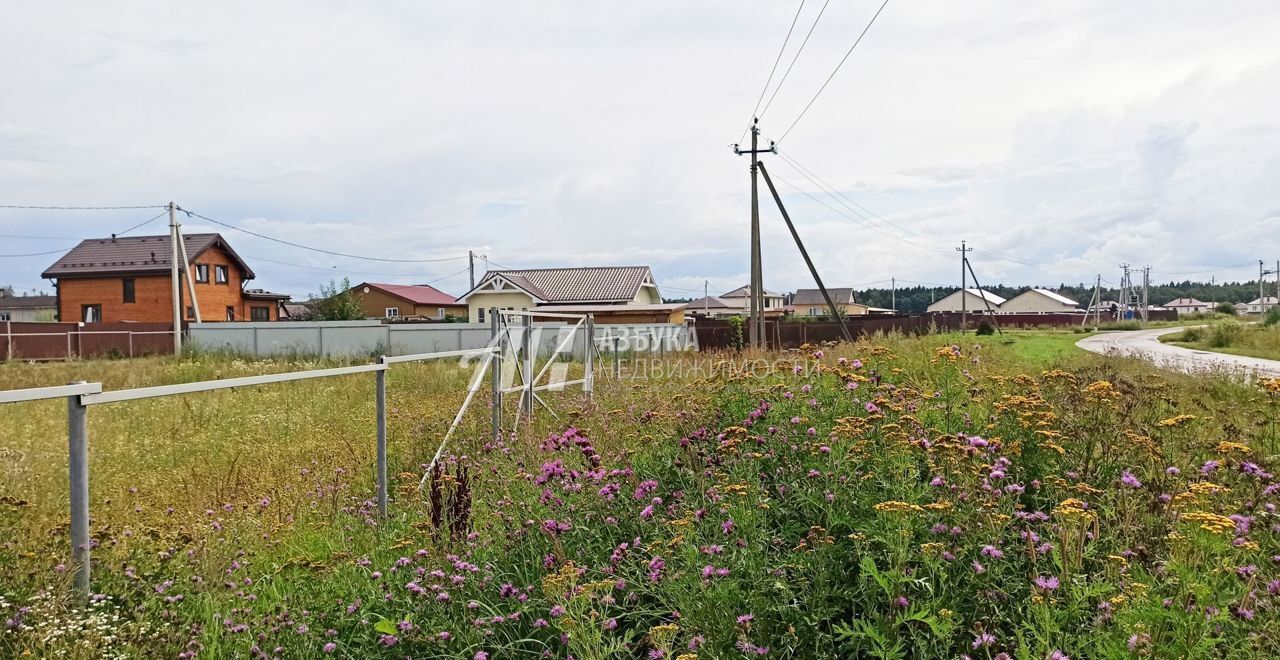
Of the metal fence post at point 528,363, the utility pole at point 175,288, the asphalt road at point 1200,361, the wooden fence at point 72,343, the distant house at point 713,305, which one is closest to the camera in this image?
the metal fence post at point 528,363

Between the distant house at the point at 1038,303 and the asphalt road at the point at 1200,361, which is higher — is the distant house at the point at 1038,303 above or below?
above

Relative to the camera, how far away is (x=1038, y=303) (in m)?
111

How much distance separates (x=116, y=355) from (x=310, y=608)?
1201 inches

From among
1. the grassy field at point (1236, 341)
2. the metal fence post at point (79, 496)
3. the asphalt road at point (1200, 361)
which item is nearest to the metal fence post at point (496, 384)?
the metal fence post at point (79, 496)

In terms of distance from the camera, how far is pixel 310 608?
3.26 metres

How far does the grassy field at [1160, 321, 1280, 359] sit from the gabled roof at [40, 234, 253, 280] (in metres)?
46.5

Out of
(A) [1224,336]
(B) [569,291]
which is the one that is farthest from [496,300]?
(A) [1224,336]

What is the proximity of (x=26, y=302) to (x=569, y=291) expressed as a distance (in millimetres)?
68076

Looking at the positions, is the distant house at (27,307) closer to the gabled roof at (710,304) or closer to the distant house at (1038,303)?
the gabled roof at (710,304)

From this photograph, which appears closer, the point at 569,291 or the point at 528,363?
the point at 528,363

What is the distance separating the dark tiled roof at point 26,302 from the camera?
76.4 metres

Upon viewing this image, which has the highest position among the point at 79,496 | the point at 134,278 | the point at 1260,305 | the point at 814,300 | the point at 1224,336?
the point at 134,278

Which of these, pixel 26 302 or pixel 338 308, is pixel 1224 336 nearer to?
pixel 338 308

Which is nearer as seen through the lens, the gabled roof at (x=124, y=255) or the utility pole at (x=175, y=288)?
the utility pole at (x=175, y=288)
